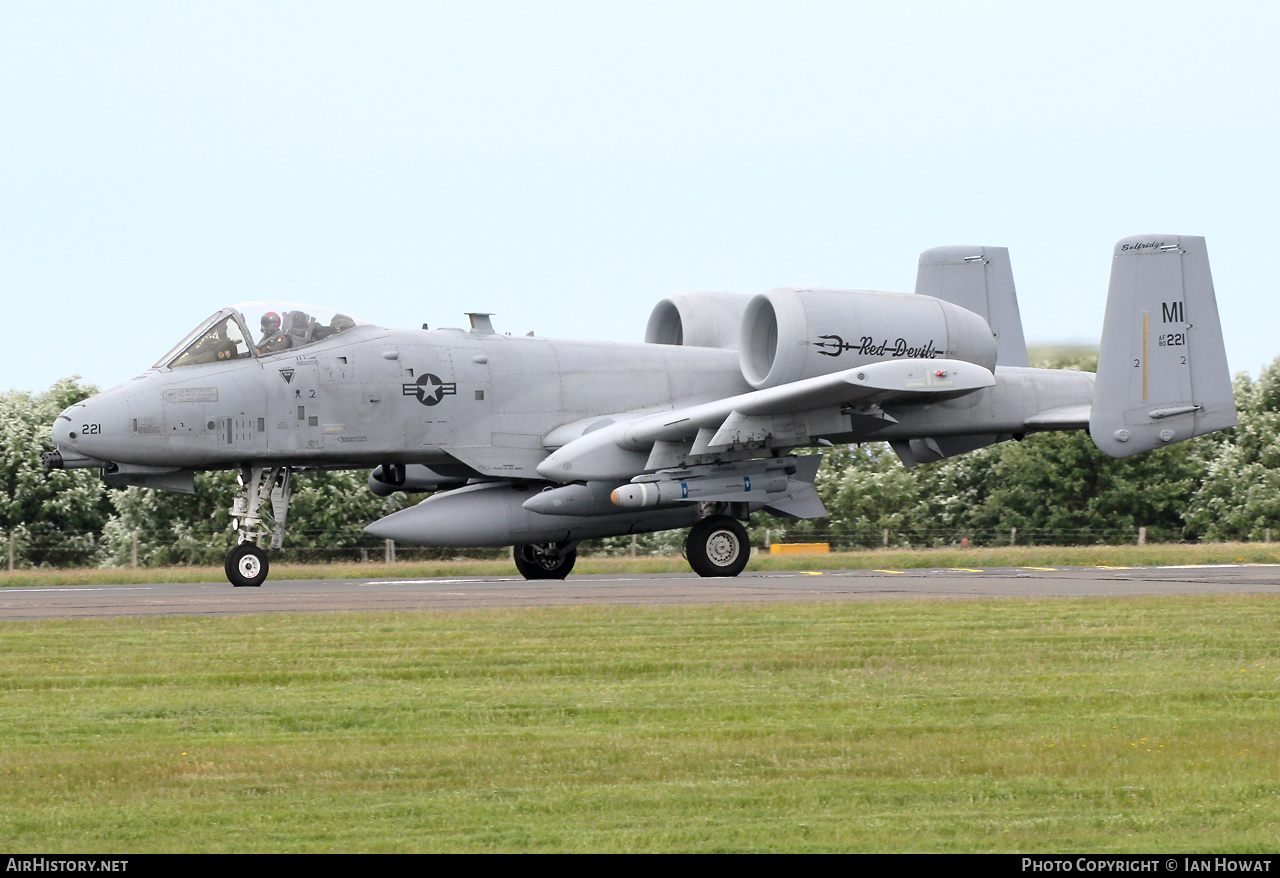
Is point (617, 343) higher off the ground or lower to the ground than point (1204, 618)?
higher

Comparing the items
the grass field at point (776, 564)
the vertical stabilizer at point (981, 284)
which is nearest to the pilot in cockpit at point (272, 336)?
the grass field at point (776, 564)

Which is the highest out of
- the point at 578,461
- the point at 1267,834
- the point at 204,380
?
the point at 204,380

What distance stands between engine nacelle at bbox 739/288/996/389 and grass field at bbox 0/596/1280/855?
9465 millimetres

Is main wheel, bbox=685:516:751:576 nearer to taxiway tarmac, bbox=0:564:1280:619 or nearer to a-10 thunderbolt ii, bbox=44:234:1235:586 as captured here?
a-10 thunderbolt ii, bbox=44:234:1235:586

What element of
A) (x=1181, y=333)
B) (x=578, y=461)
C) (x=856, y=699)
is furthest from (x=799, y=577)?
(x=856, y=699)

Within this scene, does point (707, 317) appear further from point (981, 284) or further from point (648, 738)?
point (648, 738)

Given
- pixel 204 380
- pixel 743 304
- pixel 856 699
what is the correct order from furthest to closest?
pixel 743 304, pixel 204 380, pixel 856 699

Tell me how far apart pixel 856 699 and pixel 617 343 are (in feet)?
48.0

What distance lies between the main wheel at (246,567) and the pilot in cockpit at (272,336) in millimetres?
2649

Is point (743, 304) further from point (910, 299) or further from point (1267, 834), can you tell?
point (1267, 834)

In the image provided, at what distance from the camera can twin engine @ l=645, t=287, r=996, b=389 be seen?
21.5 meters

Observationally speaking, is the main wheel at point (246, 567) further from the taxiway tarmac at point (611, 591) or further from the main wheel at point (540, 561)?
the main wheel at point (540, 561)

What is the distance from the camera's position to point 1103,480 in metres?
53.7

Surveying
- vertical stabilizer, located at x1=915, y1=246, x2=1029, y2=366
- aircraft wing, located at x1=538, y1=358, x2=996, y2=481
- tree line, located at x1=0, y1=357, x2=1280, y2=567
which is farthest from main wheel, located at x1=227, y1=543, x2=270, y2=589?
tree line, located at x1=0, y1=357, x2=1280, y2=567
